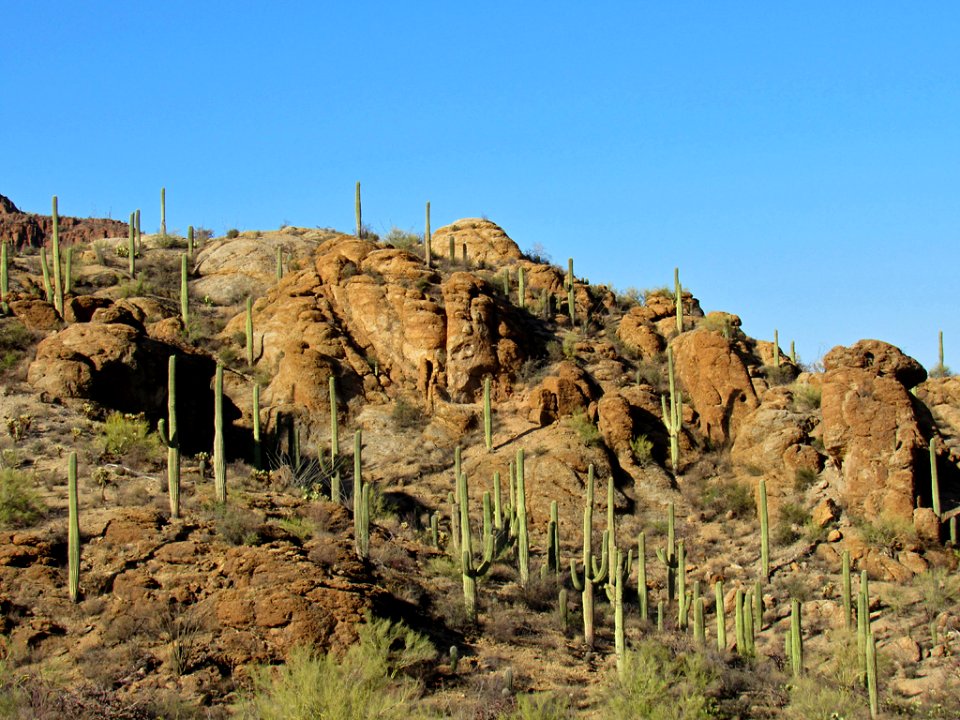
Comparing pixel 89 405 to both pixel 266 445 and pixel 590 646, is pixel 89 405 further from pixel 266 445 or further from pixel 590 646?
pixel 590 646

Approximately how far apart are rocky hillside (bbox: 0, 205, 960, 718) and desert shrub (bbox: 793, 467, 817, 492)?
6 centimetres

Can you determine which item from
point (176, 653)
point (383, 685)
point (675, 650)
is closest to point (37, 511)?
point (176, 653)

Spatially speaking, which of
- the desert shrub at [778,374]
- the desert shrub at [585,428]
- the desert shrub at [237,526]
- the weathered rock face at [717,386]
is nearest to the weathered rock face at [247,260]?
the desert shrub at [585,428]

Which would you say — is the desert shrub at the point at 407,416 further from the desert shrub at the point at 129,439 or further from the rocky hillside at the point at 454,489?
the desert shrub at the point at 129,439

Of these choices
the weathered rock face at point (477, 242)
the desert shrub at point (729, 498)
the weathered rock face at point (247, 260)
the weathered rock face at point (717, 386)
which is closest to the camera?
the desert shrub at point (729, 498)

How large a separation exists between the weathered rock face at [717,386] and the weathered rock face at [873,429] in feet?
13.3

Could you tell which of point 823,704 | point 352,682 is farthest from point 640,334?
point 352,682

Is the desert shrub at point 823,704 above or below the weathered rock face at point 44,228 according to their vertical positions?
below

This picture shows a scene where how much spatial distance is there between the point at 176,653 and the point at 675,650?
31.6 ft

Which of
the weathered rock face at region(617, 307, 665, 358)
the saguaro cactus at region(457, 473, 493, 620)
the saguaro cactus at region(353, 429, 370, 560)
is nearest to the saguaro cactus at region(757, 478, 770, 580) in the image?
the saguaro cactus at region(457, 473, 493, 620)

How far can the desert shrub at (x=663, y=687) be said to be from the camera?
2053cm

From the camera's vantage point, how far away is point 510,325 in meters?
38.7

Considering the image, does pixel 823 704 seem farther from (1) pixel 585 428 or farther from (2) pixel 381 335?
(2) pixel 381 335

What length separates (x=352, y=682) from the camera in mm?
19891
